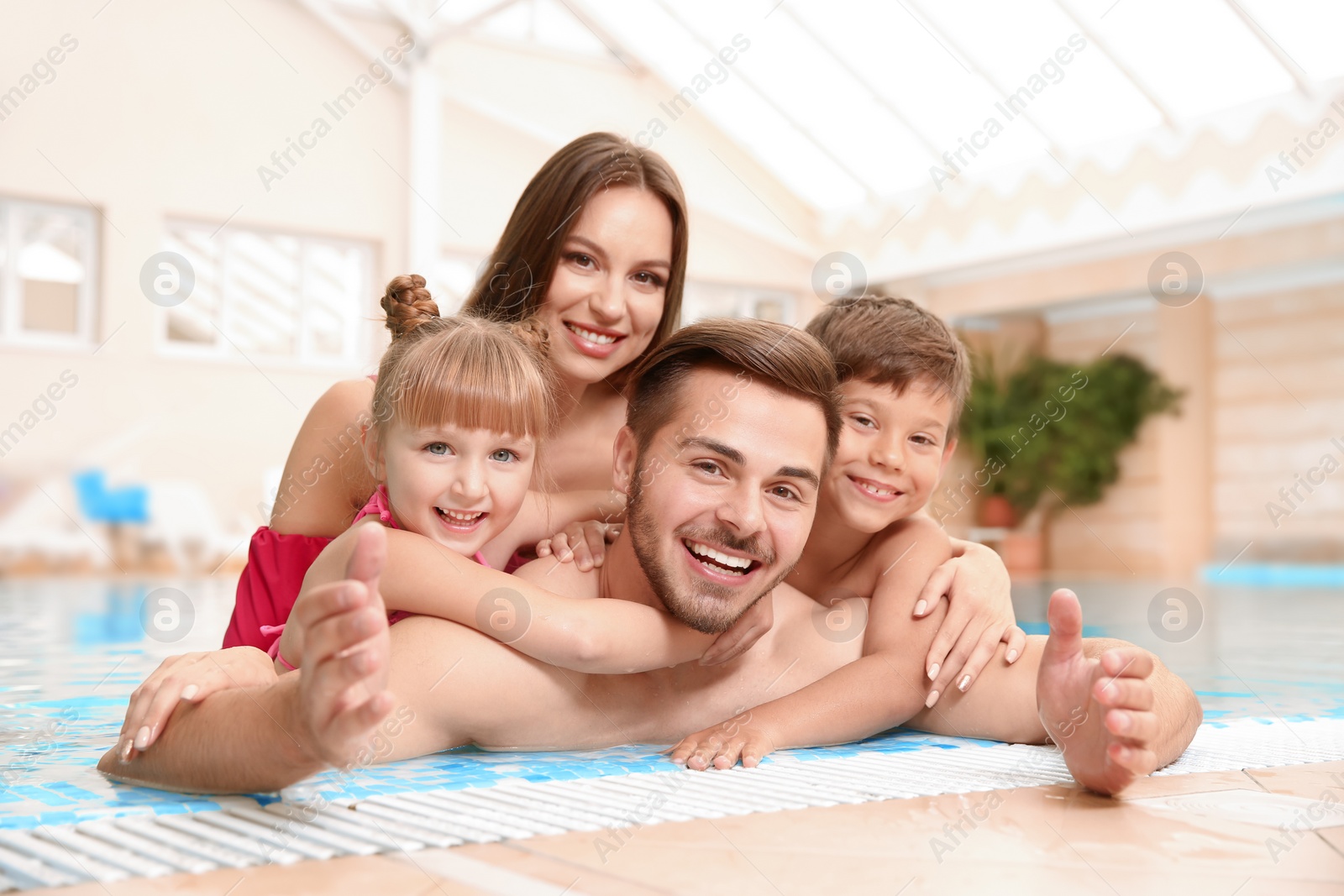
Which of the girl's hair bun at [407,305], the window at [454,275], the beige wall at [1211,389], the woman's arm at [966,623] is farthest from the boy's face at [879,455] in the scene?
the beige wall at [1211,389]

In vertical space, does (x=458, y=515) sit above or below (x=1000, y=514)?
above

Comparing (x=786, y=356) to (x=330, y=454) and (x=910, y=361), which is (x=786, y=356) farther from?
(x=330, y=454)

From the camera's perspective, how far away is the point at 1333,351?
12.1 m

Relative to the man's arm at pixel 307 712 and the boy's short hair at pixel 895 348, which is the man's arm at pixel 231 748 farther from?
the boy's short hair at pixel 895 348

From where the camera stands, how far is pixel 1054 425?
13.8m

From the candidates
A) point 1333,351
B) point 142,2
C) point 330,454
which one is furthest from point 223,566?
point 1333,351

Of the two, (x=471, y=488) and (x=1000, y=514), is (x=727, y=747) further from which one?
(x=1000, y=514)

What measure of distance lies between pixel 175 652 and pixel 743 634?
8.95 feet

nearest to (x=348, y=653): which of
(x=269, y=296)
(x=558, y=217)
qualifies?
(x=558, y=217)

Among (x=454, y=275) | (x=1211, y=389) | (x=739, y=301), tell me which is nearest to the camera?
(x=454, y=275)

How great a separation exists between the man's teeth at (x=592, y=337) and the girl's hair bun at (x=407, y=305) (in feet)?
1.31

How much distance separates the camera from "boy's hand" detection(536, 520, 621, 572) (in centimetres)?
220

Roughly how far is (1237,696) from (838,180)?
10.8 meters

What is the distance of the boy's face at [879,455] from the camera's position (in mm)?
2395
